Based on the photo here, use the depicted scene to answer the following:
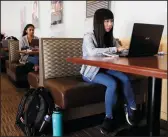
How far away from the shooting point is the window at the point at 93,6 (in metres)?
3.23

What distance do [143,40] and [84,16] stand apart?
226 centimetres

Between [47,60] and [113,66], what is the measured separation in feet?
3.96

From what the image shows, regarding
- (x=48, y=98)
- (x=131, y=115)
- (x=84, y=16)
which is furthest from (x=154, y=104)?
(x=84, y=16)

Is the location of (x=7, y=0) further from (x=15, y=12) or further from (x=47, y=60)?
(x=47, y=60)

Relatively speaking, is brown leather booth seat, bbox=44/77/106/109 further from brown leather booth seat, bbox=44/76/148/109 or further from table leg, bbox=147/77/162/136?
table leg, bbox=147/77/162/136

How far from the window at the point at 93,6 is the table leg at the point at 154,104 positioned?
1893 millimetres

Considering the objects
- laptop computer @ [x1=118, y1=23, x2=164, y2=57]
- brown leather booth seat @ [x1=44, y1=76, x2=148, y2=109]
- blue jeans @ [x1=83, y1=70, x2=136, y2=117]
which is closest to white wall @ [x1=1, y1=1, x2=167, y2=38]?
laptop computer @ [x1=118, y1=23, x2=164, y2=57]

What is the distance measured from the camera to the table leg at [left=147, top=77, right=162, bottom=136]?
5.13ft

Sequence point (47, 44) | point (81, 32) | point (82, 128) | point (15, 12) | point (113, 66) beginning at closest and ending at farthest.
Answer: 1. point (113, 66)
2. point (82, 128)
3. point (47, 44)
4. point (81, 32)
5. point (15, 12)

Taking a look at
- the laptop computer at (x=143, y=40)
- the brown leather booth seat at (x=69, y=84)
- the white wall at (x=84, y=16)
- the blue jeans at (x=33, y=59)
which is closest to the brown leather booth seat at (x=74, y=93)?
the brown leather booth seat at (x=69, y=84)

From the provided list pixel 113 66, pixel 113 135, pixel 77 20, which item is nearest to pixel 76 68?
pixel 113 135

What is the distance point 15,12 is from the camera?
738 centimetres

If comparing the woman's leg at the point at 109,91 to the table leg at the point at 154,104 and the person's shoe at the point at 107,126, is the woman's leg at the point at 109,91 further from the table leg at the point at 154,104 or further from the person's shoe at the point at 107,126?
the table leg at the point at 154,104

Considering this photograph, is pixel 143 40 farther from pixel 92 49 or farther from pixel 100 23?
pixel 100 23
